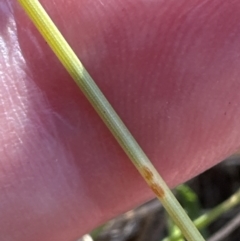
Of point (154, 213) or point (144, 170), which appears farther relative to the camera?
point (154, 213)

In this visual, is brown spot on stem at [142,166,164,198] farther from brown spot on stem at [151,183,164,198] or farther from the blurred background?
the blurred background

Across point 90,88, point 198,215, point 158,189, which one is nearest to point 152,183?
point 158,189

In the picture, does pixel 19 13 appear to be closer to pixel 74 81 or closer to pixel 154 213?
pixel 74 81

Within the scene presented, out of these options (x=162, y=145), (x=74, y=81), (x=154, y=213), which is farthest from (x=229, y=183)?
(x=74, y=81)

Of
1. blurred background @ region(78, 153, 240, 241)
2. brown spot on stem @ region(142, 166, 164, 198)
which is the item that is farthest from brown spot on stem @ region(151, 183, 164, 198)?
blurred background @ region(78, 153, 240, 241)

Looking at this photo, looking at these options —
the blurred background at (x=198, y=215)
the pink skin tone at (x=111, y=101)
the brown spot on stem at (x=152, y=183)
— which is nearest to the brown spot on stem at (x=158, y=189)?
the brown spot on stem at (x=152, y=183)

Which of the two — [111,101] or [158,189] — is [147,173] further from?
[111,101]

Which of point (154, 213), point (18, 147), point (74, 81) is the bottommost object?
point (154, 213)

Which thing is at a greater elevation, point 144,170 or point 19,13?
point 19,13

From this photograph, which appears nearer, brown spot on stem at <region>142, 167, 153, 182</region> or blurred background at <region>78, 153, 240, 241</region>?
brown spot on stem at <region>142, 167, 153, 182</region>
